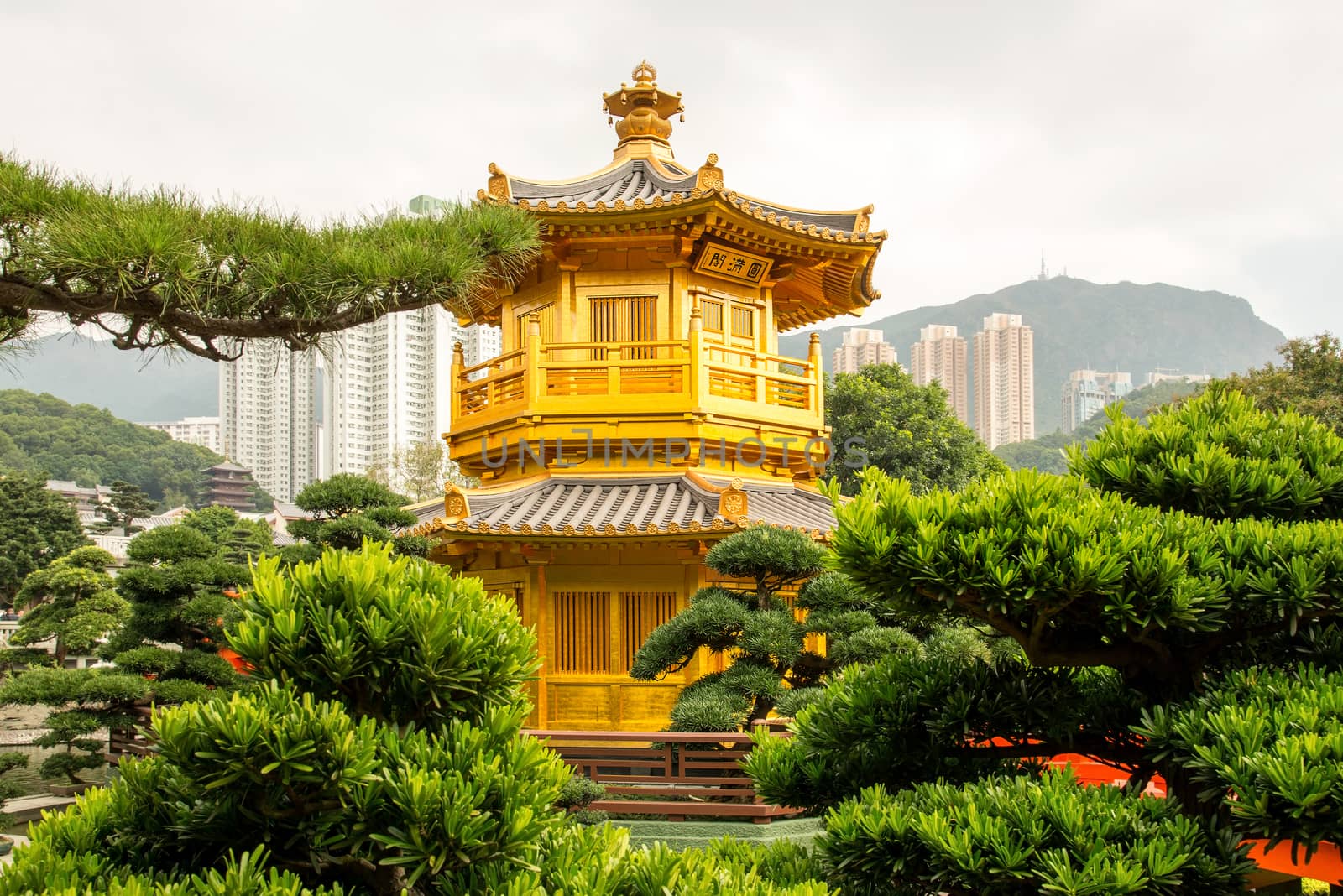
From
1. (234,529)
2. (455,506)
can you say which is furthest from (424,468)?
(455,506)

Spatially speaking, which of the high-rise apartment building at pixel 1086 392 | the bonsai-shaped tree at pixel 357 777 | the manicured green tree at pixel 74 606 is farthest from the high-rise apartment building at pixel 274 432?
the bonsai-shaped tree at pixel 357 777

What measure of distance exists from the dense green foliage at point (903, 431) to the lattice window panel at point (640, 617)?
16654 mm

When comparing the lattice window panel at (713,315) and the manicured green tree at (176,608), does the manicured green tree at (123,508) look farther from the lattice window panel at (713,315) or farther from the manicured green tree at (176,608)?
the lattice window panel at (713,315)

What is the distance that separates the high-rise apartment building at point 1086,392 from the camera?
495 feet

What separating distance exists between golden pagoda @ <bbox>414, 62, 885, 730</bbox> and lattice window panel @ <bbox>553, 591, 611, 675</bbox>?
14mm

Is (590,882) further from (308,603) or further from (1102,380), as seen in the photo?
(1102,380)

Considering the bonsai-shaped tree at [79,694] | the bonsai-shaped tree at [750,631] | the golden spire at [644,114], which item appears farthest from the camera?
the golden spire at [644,114]

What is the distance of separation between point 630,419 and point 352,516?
10.2 feet

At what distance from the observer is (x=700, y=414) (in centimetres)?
1095

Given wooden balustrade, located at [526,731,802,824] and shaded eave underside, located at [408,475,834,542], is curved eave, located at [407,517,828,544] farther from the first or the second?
wooden balustrade, located at [526,731,802,824]

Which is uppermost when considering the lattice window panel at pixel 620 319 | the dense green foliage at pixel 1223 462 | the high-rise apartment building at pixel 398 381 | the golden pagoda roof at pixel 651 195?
the high-rise apartment building at pixel 398 381

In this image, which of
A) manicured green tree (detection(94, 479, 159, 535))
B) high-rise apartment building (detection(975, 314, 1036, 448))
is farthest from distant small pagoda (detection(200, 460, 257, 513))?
high-rise apartment building (detection(975, 314, 1036, 448))

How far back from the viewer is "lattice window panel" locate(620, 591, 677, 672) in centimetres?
1069

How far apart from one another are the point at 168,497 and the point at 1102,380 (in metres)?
146
